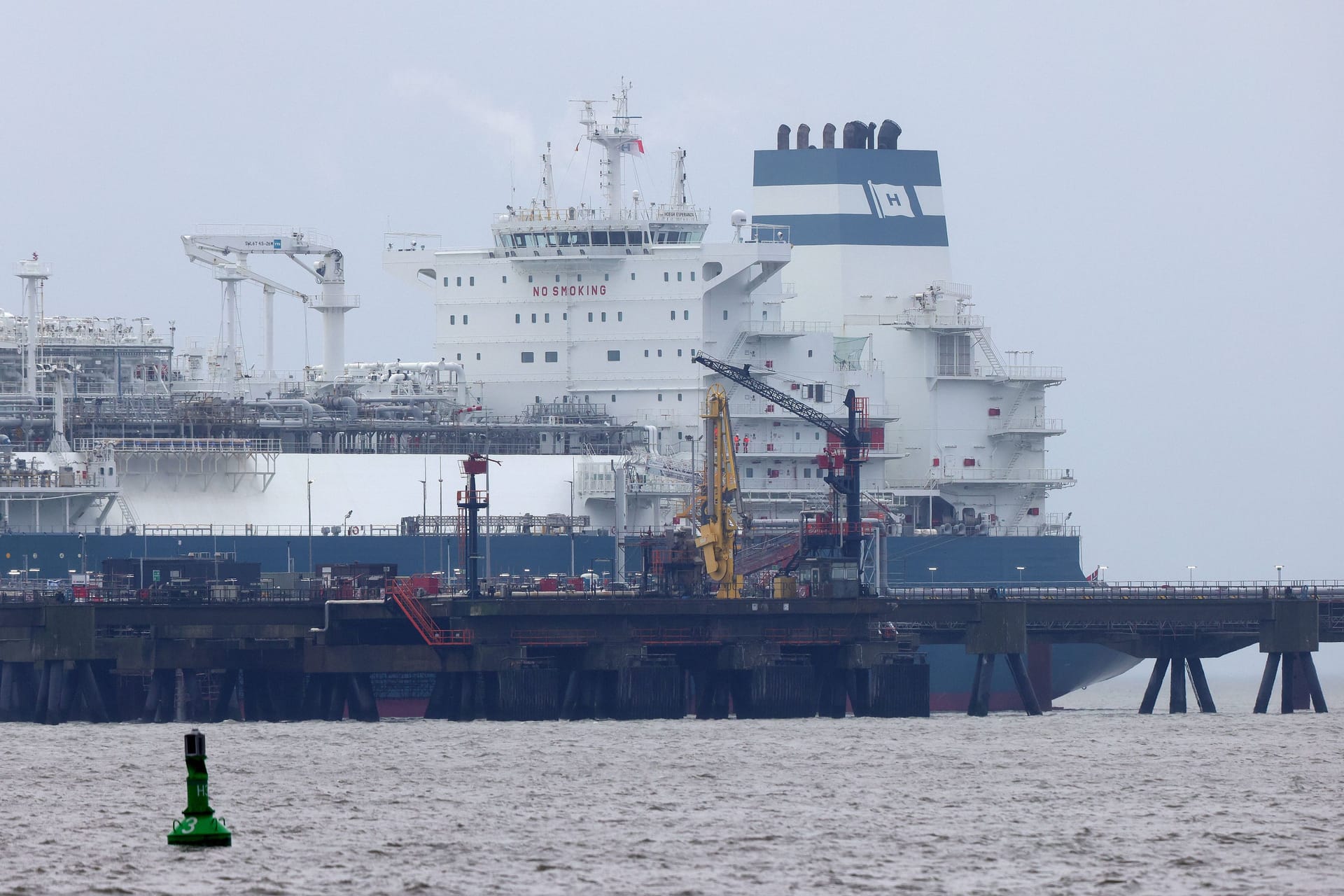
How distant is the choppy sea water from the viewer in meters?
39.7

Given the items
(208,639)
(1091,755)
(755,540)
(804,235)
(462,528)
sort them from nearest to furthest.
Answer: (1091,755), (208,639), (462,528), (755,540), (804,235)

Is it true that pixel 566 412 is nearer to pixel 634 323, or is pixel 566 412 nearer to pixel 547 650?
pixel 634 323

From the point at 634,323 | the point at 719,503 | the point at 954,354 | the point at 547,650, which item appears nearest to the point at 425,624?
the point at 547,650

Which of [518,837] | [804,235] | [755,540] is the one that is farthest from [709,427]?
[518,837]

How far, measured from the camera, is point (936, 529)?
324ft

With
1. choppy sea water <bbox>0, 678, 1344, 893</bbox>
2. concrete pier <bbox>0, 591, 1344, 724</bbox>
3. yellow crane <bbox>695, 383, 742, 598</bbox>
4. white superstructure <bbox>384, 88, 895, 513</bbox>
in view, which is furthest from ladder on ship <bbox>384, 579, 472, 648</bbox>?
white superstructure <bbox>384, 88, 895, 513</bbox>

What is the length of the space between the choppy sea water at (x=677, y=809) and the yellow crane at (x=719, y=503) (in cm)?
1025

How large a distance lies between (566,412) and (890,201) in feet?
60.9

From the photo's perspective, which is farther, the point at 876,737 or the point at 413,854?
the point at 876,737

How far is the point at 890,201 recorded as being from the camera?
353 feet

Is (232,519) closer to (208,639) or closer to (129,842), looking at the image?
(208,639)

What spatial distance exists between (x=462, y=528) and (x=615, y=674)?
26.4 ft

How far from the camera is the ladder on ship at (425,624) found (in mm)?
73625

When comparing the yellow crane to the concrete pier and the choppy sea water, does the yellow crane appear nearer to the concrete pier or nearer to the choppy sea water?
the concrete pier
